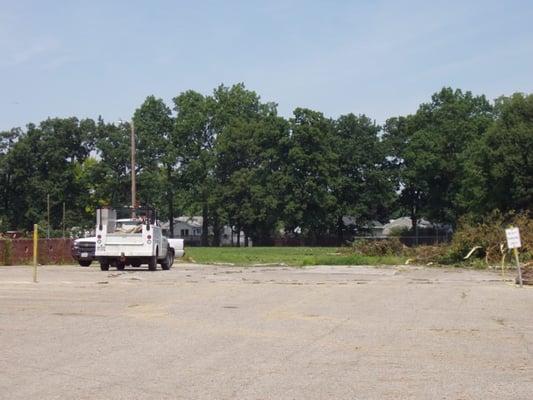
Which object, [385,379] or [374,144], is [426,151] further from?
[385,379]

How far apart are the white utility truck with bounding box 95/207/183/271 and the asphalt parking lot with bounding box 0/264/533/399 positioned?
10551 millimetres

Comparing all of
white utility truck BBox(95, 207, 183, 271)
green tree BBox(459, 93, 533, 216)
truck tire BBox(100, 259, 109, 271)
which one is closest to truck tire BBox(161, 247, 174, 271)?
white utility truck BBox(95, 207, 183, 271)

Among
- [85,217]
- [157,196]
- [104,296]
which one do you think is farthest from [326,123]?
[104,296]

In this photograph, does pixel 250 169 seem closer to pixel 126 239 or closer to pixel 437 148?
pixel 437 148

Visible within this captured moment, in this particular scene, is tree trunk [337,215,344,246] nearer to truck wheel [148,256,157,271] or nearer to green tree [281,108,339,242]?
green tree [281,108,339,242]

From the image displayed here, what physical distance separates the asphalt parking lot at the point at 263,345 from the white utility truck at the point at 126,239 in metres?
10.6

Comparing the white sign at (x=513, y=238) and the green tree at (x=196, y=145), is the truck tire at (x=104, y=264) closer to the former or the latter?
the white sign at (x=513, y=238)

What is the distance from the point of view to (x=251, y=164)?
97.6m

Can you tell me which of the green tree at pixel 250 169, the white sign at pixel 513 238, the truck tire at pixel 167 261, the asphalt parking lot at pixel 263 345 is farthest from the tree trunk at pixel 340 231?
the asphalt parking lot at pixel 263 345

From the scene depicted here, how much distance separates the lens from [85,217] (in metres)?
102

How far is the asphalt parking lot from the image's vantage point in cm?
794

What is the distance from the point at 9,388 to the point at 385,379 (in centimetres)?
412

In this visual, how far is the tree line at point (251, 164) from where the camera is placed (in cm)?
9256

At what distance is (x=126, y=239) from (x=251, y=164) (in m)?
67.7
